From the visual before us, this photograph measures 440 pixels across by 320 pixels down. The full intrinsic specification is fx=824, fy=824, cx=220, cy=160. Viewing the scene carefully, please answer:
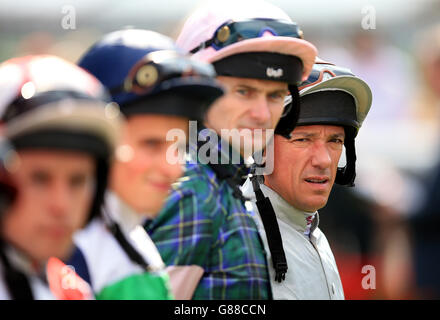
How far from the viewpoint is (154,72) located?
2.61 meters

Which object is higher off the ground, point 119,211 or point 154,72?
point 154,72

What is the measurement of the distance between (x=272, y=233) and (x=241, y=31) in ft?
2.97

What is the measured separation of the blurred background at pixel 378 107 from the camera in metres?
5.86

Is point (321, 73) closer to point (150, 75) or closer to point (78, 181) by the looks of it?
point (150, 75)

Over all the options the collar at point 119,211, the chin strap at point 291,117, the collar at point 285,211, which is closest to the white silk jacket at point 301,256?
the collar at point 285,211

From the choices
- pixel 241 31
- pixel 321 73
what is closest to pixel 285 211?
pixel 321 73

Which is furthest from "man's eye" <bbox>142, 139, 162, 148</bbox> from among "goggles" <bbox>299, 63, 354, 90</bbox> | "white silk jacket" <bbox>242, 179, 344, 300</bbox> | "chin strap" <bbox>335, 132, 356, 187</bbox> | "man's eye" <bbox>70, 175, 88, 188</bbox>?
"chin strap" <bbox>335, 132, 356, 187</bbox>

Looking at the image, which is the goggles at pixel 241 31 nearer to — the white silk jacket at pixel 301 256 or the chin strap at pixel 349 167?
the white silk jacket at pixel 301 256

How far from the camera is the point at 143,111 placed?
2596mm

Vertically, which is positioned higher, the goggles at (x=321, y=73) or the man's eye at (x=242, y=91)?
the goggles at (x=321, y=73)

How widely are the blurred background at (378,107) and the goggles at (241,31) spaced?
0.78 meters

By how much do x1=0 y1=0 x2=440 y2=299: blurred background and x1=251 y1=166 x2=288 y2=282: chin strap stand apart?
1.03m

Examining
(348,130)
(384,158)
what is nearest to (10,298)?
(348,130)

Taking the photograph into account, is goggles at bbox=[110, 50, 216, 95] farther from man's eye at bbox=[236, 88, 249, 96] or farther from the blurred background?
the blurred background
